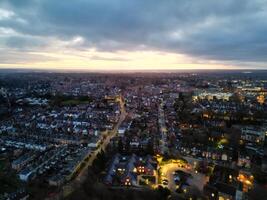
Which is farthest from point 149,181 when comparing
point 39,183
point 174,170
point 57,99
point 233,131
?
point 57,99

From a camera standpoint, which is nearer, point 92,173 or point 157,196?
point 157,196

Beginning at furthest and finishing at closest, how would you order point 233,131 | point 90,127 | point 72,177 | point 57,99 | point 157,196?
point 57,99
point 90,127
point 233,131
point 72,177
point 157,196

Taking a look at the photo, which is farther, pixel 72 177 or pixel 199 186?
pixel 72 177

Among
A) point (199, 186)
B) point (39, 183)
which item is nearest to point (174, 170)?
point (199, 186)

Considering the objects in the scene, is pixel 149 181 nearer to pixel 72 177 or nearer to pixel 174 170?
Answer: pixel 174 170

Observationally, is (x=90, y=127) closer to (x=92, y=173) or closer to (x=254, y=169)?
(x=92, y=173)

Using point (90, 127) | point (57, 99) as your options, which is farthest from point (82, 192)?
point (57, 99)

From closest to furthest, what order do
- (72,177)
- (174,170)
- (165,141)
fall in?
1. (72,177)
2. (174,170)
3. (165,141)

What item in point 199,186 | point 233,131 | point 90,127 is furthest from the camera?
point 90,127

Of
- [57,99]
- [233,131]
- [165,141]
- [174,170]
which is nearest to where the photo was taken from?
[174,170]
